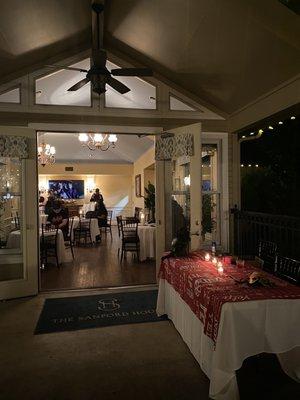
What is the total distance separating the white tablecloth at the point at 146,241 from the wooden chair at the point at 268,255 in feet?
11.5

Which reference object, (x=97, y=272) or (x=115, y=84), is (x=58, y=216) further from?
(x=115, y=84)

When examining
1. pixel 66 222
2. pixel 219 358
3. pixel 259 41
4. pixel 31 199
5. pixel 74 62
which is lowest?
pixel 219 358

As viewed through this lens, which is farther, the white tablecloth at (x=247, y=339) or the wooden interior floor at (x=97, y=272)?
the wooden interior floor at (x=97, y=272)

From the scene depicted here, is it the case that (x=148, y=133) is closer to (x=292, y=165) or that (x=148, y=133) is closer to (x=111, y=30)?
(x=111, y=30)

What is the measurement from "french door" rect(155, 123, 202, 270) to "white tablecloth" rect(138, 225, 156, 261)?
5.56ft

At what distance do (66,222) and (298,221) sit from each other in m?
5.34

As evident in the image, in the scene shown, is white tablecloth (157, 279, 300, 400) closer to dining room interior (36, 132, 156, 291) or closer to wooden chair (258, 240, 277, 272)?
wooden chair (258, 240, 277, 272)

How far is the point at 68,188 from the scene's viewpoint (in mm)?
14172

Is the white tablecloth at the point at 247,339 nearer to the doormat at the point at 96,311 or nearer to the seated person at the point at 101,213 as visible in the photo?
the doormat at the point at 96,311

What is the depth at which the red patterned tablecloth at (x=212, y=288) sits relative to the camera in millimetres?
2260

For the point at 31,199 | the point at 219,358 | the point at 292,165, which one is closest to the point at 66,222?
the point at 31,199

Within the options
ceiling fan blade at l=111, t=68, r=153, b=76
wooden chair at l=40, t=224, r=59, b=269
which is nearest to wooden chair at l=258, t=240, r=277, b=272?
ceiling fan blade at l=111, t=68, r=153, b=76

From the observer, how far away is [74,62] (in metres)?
4.79

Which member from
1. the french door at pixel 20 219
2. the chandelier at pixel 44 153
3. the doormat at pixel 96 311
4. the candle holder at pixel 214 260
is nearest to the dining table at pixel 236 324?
the candle holder at pixel 214 260
